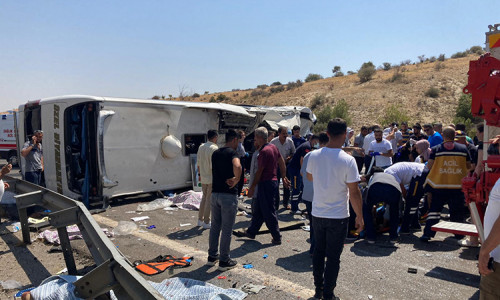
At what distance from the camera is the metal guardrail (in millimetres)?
2576

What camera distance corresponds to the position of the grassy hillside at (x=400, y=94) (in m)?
31.0

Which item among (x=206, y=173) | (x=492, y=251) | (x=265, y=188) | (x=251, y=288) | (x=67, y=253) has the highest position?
(x=492, y=251)

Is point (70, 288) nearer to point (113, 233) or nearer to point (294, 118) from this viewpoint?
point (113, 233)

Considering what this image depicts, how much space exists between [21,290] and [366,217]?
5.13 metres

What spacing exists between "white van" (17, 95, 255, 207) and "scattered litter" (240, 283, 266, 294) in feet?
17.6

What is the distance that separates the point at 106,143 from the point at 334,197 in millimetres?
6465

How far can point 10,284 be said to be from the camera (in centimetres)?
462

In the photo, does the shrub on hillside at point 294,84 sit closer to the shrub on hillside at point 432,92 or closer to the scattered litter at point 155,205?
the shrub on hillside at point 432,92

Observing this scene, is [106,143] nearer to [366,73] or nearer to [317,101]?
[317,101]

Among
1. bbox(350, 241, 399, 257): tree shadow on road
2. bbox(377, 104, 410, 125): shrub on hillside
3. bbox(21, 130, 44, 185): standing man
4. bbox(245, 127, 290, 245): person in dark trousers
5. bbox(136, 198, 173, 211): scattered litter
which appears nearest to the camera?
bbox(350, 241, 399, 257): tree shadow on road

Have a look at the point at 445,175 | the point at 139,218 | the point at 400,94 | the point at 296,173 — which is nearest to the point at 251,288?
the point at 445,175

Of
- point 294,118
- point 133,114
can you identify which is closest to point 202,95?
point 294,118

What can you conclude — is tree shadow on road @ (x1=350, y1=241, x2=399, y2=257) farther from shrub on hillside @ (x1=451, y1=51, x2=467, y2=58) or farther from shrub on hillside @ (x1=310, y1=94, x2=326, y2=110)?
shrub on hillside @ (x1=451, y1=51, x2=467, y2=58)

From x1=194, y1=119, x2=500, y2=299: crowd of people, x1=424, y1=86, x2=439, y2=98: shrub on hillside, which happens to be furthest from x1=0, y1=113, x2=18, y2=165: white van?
x1=424, y1=86, x2=439, y2=98: shrub on hillside
